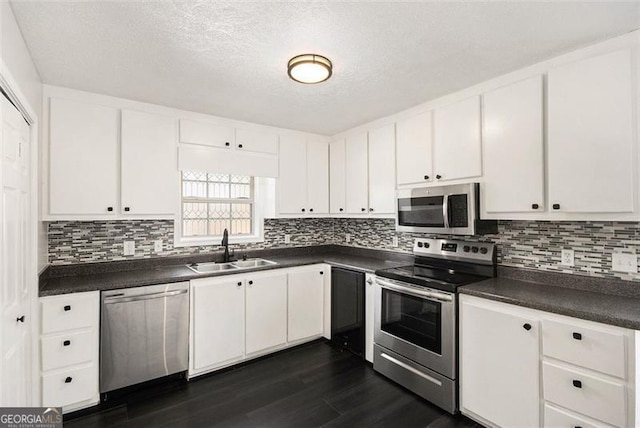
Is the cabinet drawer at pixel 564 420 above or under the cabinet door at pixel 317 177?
under

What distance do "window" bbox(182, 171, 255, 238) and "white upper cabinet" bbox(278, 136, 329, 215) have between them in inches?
17.5

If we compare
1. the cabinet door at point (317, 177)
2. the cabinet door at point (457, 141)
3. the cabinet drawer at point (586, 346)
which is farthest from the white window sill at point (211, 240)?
the cabinet drawer at point (586, 346)

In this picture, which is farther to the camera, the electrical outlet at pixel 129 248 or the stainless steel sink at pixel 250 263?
the stainless steel sink at pixel 250 263

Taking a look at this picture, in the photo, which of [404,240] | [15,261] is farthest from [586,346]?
[15,261]

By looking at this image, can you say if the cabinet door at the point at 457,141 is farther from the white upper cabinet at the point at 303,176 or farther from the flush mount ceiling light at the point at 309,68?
the white upper cabinet at the point at 303,176

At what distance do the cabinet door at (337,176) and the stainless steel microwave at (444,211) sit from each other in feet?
3.03

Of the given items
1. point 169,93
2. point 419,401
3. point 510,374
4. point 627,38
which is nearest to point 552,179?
point 627,38

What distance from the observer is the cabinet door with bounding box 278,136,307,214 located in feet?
11.6

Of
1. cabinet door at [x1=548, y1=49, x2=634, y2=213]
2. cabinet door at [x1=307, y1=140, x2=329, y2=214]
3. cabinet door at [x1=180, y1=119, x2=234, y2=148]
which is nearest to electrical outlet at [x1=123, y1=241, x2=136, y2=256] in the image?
cabinet door at [x1=180, y1=119, x2=234, y2=148]

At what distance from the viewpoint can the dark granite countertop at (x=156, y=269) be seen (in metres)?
2.29

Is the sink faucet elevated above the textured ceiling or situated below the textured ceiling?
below

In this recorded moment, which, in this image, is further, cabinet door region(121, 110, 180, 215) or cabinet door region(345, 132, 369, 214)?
cabinet door region(345, 132, 369, 214)

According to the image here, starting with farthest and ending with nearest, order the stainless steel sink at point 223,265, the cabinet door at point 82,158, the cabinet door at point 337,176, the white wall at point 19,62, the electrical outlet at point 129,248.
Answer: the cabinet door at point 337,176 < the stainless steel sink at point 223,265 < the electrical outlet at point 129,248 < the cabinet door at point 82,158 < the white wall at point 19,62

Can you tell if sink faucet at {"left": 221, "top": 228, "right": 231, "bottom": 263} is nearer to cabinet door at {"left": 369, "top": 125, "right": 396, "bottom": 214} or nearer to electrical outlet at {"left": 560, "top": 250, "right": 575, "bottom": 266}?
cabinet door at {"left": 369, "top": 125, "right": 396, "bottom": 214}
